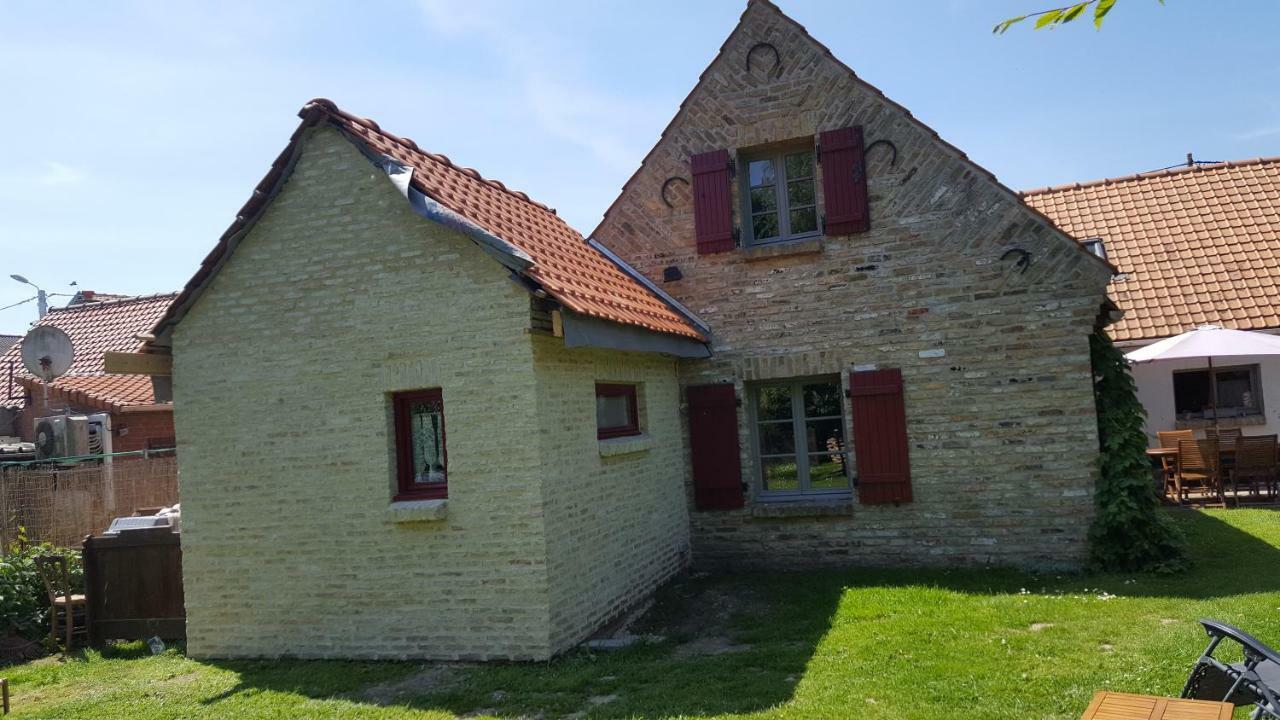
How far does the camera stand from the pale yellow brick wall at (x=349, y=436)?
7.34m

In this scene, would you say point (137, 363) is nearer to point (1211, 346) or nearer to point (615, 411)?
point (615, 411)

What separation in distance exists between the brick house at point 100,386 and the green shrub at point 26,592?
19.3 feet

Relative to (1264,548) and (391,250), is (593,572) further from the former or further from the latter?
(1264,548)

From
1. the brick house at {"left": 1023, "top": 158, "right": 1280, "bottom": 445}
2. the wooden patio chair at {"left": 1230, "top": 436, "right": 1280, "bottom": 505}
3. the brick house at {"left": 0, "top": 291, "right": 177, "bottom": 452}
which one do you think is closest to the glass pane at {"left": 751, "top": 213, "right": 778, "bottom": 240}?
the brick house at {"left": 1023, "top": 158, "right": 1280, "bottom": 445}

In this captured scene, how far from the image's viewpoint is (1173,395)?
14219 mm

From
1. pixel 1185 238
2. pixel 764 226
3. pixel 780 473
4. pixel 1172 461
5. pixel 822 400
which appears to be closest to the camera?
pixel 822 400

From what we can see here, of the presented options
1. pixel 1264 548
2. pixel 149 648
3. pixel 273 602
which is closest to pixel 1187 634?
pixel 1264 548

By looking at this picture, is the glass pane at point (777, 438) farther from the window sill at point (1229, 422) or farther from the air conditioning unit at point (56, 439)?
the air conditioning unit at point (56, 439)

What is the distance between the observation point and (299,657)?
7906 millimetres

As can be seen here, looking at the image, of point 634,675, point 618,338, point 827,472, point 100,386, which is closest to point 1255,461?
point 827,472

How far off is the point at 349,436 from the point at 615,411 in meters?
2.77

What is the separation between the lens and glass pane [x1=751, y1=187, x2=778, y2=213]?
11023 mm

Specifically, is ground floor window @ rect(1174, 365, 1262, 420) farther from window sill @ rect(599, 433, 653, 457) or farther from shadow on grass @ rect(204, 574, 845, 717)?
window sill @ rect(599, 433, 653, 457)

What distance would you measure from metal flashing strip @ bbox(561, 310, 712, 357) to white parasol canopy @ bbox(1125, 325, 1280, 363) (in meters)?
6.02
